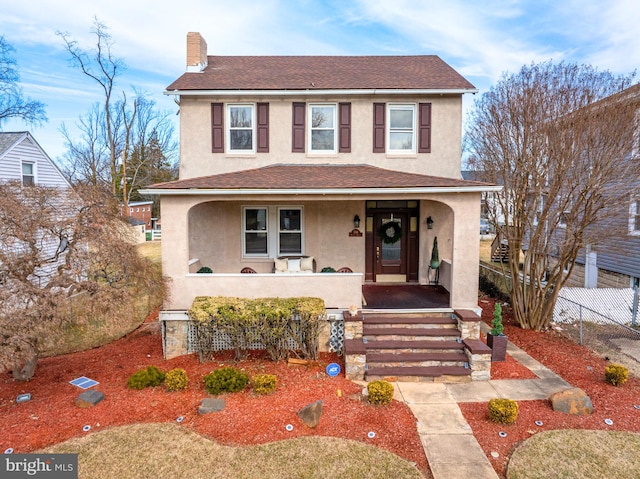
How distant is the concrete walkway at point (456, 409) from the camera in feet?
17.9

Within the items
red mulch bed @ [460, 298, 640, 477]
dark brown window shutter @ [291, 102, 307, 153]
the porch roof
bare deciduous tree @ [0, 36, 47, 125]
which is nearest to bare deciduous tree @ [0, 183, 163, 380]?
the porch roof

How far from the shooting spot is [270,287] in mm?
9320

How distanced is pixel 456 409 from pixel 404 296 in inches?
159

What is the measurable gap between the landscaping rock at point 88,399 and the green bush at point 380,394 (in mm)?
5019

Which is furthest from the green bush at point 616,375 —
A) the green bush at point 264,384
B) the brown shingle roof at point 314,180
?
the green bush at point 264,384

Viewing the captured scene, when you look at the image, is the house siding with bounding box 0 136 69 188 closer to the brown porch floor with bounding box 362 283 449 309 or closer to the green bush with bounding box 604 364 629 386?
the brown porch floor with bounding box 362 283 449 309

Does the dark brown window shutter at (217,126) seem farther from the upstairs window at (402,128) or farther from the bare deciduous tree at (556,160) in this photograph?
the bare deciduous tree at (556,160)

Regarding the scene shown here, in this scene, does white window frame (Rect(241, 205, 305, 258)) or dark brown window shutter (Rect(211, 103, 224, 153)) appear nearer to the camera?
dark brown window shutter (Rect(211, 103, 224, 153))

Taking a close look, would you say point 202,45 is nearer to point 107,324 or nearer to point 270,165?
point 270,165

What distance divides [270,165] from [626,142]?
9.58 m

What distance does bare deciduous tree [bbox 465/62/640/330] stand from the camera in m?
9.62

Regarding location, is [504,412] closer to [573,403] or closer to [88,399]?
[573,403]

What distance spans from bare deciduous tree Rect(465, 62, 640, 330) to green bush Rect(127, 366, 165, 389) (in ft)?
33.1

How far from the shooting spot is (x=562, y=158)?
9945 mm
